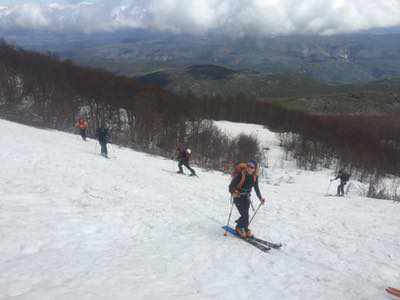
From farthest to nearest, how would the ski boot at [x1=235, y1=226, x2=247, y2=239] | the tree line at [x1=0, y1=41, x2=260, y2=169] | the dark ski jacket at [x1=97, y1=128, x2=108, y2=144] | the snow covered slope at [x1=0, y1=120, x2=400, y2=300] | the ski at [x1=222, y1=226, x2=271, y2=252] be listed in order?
the tree line at [x1=0, y1=41, x2=260, y2=169] < the dark ski jacket at [x1=97, y1=128, x2=108, y2=144] < the ski boot at [x1=235, y1=226, x2=247, y2=239] < the ski at [x1=222, y1=226, x2=271, y2=252] < the snow covered slope at [x1=0, y1=120, x2=400, y2=300]

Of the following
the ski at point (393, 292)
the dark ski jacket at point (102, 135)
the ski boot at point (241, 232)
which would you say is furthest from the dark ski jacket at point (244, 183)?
the dark ski jacket at point (102, 135)

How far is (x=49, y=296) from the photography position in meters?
5.77

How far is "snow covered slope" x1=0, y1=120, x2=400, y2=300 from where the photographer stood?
677 centimetres

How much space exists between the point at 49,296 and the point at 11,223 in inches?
178

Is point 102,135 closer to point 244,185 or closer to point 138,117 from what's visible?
point 244,185

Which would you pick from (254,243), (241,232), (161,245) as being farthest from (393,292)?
(161,245)

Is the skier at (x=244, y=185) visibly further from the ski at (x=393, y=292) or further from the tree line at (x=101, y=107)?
the tree line at (x=101, y=107)

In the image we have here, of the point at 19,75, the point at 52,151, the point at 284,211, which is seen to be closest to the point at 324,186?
the point at 284,211

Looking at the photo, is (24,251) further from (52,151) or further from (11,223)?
(52,151)

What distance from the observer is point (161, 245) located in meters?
9.44

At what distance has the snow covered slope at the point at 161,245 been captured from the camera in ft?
22.2

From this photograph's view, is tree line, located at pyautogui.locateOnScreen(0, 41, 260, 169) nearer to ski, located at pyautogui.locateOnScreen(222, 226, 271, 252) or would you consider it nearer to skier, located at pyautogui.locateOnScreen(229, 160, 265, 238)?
ski, located at pyautogui.locateOnScreen(222, 226, 271, 252)

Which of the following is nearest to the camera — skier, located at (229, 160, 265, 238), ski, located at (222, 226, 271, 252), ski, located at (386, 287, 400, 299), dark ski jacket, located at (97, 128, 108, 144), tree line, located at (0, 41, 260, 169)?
ski, located at (386, 287, 400, 299)

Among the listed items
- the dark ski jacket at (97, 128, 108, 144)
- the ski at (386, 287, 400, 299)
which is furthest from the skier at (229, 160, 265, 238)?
the dark ski jacket at (97, 128, 108, 144)
